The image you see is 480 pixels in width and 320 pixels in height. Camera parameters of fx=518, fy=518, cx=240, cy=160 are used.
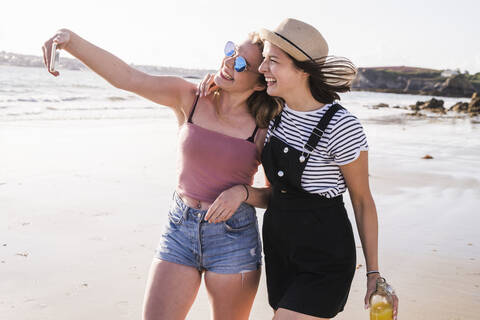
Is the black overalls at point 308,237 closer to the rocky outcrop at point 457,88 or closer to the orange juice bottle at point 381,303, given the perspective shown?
the orange juice bottle at point 381,303

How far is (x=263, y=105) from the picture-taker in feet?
9.63

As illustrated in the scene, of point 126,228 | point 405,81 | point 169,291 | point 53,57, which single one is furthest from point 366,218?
point 405,81

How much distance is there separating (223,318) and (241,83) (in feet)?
4.26

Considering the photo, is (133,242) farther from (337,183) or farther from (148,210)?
(337,183)

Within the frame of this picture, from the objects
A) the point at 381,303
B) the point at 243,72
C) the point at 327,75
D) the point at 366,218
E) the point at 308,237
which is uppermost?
the point at 327,75

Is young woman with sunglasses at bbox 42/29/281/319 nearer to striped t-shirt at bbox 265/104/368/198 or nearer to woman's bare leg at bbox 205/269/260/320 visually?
woman's bare leg at bbox 205/269/260/320

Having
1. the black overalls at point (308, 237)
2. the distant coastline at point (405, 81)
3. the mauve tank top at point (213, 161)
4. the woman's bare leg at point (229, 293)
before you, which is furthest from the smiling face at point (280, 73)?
the distant coastline at point (405, 81)

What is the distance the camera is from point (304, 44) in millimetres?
2609

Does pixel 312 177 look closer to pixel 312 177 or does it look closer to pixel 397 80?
pixel 312 177

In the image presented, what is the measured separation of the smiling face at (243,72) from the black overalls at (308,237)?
0.43m

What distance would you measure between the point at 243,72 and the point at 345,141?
2.47 ft

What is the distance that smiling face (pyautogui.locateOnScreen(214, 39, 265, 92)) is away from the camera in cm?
291

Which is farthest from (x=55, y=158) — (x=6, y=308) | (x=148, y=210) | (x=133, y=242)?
(x=6, y=308)

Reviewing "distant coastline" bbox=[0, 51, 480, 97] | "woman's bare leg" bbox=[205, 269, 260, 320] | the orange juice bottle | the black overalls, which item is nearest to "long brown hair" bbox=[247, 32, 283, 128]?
the black overalls
